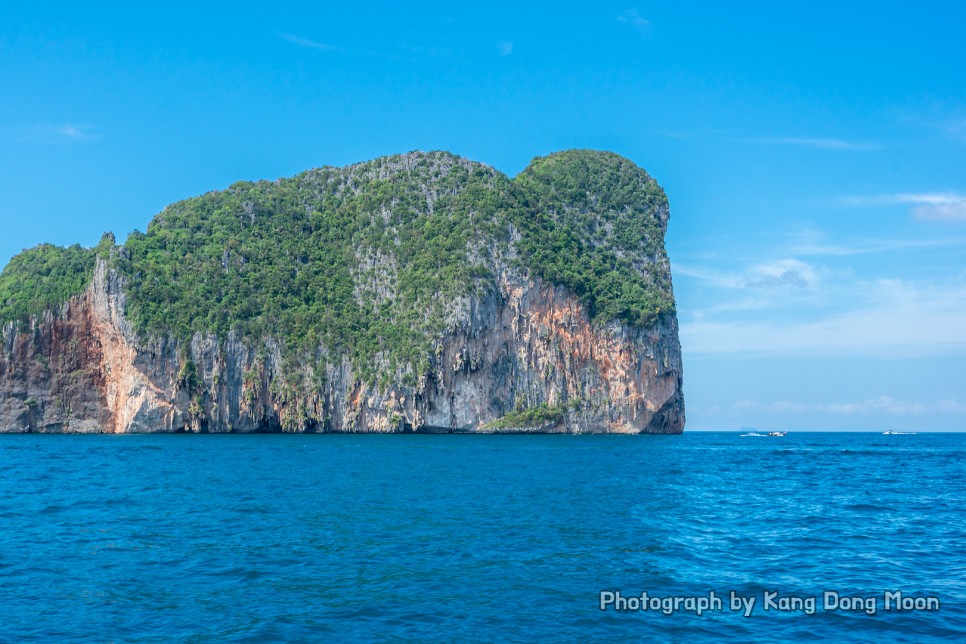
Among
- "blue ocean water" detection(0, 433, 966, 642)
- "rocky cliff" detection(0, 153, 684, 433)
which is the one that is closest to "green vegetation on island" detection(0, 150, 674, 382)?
"rocky cliff" detection(0, 153, 684, 433)

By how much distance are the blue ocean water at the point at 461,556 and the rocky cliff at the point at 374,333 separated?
71.1m

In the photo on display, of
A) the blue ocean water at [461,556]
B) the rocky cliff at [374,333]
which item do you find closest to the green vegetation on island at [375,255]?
the rocky cliff at [374,333]

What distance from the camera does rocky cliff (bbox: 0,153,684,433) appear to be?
11488 cm

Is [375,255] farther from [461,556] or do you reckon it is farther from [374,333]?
[461,556]

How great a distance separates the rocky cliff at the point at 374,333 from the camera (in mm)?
114875

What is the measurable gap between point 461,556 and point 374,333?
105254 millimetres

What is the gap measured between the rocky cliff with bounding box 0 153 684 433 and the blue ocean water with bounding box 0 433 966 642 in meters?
71.1

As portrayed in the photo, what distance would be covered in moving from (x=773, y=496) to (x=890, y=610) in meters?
21.6

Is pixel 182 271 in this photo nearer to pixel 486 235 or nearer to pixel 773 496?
pixel 486 235

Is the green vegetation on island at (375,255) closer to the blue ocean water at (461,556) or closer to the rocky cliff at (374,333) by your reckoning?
the rocky cliff at (374,333)

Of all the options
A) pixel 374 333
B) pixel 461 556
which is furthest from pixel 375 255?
pixel 461 556

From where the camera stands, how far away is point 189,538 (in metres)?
26.2

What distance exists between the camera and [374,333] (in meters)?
127

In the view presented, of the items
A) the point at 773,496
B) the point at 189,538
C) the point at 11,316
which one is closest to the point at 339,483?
the point at 189,538
